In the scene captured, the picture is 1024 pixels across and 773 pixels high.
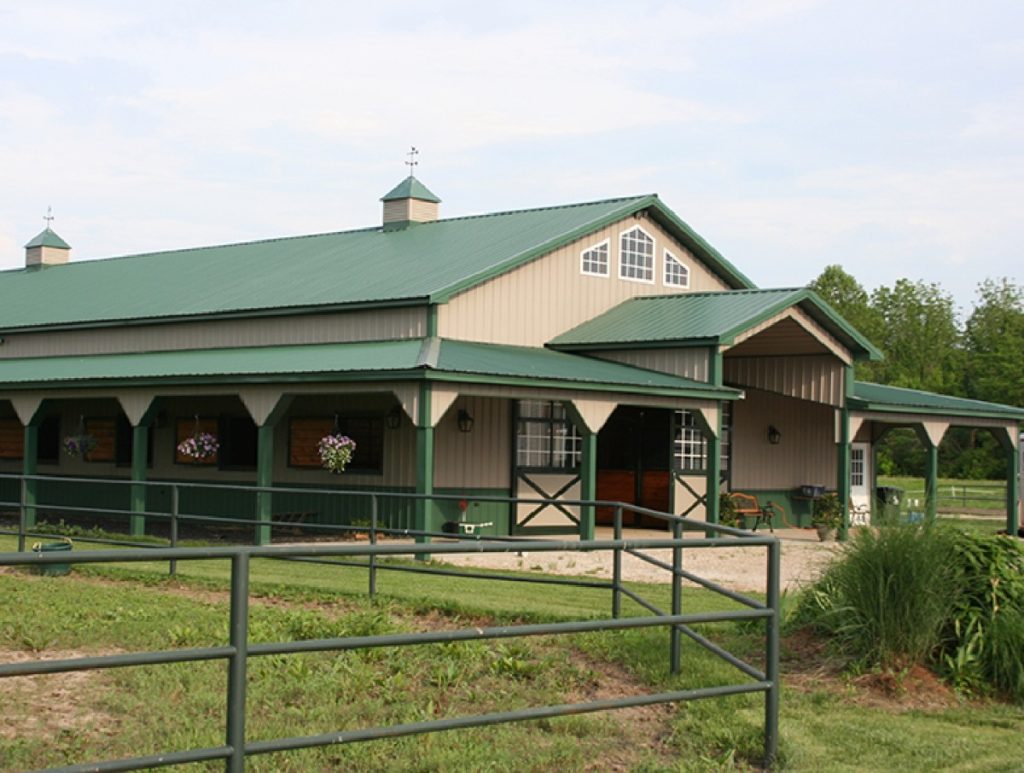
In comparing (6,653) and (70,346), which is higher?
(70,346)

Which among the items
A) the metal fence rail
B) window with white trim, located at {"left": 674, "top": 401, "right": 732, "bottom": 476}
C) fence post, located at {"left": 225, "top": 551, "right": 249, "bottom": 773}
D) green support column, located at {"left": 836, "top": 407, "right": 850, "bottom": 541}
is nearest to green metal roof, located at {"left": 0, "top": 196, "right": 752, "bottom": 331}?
window with white trim, located at {"left": 674, "top": 401, "right": 732, "bottom": 476}

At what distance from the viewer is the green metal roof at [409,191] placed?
29469 millimetres

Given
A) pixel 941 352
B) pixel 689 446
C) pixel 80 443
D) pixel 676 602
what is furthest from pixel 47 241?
pixel 941 352

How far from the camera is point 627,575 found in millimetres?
17266

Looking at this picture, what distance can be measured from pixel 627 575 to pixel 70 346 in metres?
16.3

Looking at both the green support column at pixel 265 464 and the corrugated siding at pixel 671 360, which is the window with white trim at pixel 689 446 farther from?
the green support column at pixel 265 464

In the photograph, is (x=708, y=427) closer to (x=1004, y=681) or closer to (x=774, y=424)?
(x=774, y=424)

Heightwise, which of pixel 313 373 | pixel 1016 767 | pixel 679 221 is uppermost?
pixel 679 221

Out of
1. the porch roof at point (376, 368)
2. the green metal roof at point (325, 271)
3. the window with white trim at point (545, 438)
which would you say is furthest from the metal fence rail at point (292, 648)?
the window with white trim at point (545, 438)

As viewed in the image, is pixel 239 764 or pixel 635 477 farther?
pixel 635 477

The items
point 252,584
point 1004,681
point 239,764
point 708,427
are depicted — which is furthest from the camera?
point 708,427

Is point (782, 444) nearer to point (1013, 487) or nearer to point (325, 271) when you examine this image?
point (1013, 487)

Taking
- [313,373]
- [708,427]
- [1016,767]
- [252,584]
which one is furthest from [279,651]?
[708,427]

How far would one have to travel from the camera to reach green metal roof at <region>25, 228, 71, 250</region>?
1474 inches
